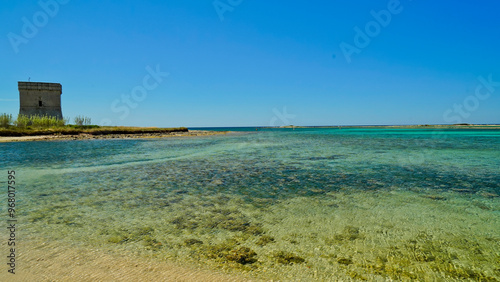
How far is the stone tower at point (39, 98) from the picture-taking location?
179 ft

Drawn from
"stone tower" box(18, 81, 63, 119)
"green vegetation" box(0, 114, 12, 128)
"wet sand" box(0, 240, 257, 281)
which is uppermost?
"stone tower" box(18, 81, 63, 119)

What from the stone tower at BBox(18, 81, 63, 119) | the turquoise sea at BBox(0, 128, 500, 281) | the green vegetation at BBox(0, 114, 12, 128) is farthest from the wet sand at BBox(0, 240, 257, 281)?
the stone tower at BBox(18, 81, 63, 119)

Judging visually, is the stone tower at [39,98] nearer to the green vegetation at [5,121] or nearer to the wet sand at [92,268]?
the green vegetation at [5,121]

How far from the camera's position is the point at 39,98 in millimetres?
55625

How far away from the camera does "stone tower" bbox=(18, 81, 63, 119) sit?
54469 mm

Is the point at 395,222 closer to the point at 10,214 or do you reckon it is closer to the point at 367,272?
the point at 367,272

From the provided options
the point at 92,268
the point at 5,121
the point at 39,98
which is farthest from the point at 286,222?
the point at 39,98

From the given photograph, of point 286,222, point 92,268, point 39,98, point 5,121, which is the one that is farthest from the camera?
point 39,98

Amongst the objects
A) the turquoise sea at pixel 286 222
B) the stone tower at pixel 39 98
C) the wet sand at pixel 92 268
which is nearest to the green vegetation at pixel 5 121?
the stone tower at pixel 39 98

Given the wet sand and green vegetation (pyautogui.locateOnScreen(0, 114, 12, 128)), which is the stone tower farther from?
the wet sand

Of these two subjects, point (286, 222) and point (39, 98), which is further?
point (39, 98)

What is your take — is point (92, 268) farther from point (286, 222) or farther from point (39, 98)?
point (39, 98)

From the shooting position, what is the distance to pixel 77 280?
11.2 ft

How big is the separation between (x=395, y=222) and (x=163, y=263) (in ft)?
16.1
